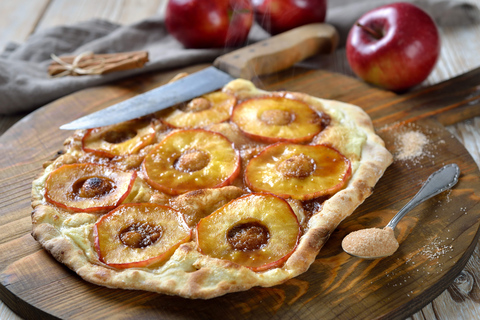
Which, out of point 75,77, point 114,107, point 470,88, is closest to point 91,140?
point 114,107

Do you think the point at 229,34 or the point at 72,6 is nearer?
the point at 229,34

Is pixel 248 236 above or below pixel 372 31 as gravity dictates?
below

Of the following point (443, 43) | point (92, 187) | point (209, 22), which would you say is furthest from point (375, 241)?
point (443, 43)

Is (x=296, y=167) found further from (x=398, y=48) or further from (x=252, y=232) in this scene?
(x=398, y=48)

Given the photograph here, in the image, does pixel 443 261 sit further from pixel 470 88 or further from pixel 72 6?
pixel 72 6

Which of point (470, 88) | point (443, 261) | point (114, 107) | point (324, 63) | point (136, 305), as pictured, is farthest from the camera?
point (324, 63)

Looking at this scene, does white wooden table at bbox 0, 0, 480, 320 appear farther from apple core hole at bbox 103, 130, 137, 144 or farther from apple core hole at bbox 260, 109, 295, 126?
apple core hole at bbox 260, 109, 295, 126
